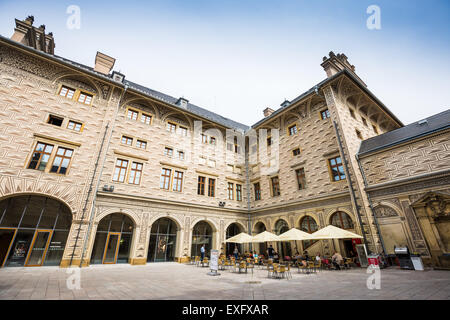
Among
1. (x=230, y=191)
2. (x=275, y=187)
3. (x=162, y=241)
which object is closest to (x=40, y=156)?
(x=162, y=241)

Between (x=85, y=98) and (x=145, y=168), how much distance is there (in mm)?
6602

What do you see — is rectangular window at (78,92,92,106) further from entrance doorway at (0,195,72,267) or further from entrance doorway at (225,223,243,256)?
entrance doorway at (225,223,243,256)

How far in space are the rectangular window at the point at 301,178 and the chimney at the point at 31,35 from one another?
74.6 feet

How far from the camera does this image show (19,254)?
444 inches

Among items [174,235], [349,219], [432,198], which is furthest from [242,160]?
[432,198]

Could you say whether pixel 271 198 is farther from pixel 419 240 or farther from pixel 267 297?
pixel 267 297

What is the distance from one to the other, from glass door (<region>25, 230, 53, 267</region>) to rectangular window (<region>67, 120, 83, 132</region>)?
653cm

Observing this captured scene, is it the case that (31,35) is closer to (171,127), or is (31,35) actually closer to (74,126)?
(74,126)

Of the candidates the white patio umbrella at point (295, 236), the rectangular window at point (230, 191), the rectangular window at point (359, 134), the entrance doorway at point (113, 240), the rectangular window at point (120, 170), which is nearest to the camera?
the white patio umbrella at point (295, 236)

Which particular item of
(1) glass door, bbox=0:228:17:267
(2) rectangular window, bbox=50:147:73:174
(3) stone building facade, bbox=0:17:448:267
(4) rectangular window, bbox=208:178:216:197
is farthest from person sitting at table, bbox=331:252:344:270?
(1) glass door, bbox=0:228:17:267

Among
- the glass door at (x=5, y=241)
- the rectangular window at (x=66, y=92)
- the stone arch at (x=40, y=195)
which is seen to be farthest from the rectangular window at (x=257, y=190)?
the glass door at (x=5, y=241)

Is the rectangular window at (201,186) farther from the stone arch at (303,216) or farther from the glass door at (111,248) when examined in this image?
the stone arch at (303,216)

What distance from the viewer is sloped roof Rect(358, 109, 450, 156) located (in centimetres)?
1147

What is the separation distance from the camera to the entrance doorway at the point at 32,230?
36.8ft
